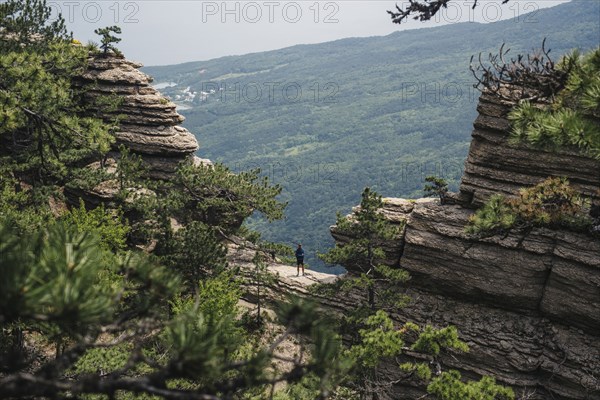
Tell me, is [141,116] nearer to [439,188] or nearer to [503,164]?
[439,188]

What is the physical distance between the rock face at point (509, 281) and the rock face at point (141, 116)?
19.2m

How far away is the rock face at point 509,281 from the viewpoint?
23188mm

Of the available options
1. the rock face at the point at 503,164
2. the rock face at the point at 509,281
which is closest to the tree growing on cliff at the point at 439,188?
the rock face at the point at 509,281

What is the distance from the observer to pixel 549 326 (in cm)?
2484

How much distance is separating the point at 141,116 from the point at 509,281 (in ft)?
92.1

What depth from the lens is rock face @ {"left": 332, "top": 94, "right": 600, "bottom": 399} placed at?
76.1 feet

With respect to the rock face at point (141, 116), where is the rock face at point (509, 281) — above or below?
below

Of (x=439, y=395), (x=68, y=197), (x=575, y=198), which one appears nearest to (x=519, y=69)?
(x=575, y=198)

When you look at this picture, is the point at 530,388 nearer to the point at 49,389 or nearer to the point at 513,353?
the point at 513,353

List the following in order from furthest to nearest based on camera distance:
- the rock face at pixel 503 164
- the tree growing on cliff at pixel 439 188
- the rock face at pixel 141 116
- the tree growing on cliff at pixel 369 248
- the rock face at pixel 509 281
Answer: the rock face at pixel 141 116, the tree growing on cliff at pixel 439 188, the tree growing on cliff at pixel 369 248, the rock face at pixel 509 281, the rock face at pixel 503 164

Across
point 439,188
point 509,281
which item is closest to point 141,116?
point 439,188

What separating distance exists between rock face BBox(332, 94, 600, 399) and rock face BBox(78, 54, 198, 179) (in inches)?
756

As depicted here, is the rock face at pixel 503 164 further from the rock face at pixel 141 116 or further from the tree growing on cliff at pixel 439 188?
the rock face at pixel 141 116

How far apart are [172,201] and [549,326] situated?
2156 centimetres
